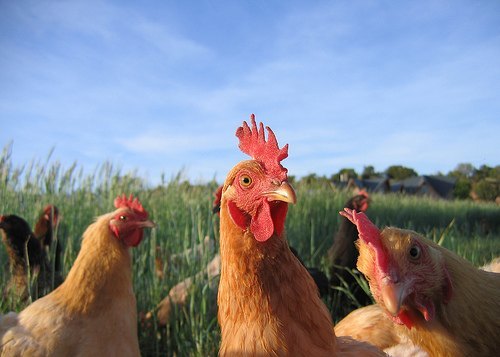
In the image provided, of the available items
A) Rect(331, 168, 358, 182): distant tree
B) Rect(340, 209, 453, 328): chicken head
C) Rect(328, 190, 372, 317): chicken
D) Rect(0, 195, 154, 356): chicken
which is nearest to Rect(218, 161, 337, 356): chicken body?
Rect(340, 209, 453, 328): chicken head

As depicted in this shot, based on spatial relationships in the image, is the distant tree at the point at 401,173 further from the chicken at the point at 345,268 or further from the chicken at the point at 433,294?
the chicken at the point at 433,294

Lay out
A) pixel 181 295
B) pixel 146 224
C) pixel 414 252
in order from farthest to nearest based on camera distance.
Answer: pixel 181 295
pixel 146 224
pixel 414 252

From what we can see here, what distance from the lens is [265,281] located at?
1626 mm

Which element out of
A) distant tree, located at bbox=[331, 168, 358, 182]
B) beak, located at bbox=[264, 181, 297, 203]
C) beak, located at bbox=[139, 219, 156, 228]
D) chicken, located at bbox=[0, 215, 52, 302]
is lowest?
chicken, located at bbox=[0, 215, 52, 302]

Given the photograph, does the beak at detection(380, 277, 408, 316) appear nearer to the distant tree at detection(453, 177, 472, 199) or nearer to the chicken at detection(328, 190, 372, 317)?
the chicken at detection(328, 190, 372, 317)

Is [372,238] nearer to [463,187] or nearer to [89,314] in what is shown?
[89,314]

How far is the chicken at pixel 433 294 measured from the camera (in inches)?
63.5

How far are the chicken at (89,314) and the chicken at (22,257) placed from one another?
132 cm

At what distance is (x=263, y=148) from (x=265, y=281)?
0.62m

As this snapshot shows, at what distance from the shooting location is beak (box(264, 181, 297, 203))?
1.54m

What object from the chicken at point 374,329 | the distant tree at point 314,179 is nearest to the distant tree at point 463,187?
the distant tree at point 314,179

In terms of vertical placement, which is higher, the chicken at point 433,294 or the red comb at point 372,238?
the red comb at point 372,238

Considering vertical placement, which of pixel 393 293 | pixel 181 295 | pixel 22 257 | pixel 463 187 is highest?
pixel 463 187

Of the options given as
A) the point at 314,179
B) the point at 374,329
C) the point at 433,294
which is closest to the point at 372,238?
the point at 433,294
